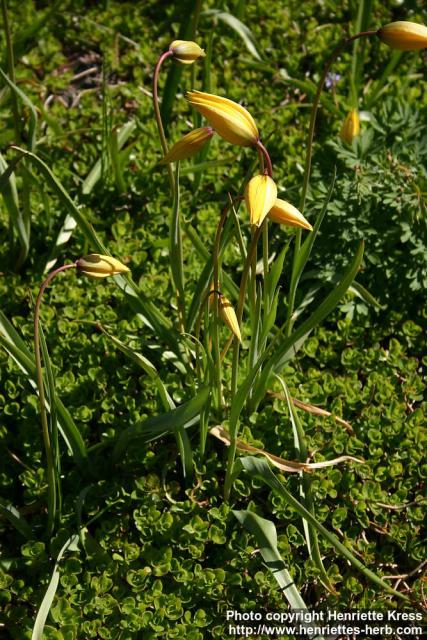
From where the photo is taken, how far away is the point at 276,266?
1854mm

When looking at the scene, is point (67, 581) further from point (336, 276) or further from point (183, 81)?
point (183, 81)

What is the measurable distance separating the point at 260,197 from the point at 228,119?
0.18 meters

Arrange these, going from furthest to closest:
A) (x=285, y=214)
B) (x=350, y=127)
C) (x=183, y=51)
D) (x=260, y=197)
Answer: (x=350, y=127) < (x=183, y=51) < (x=285, y=214) < (x=260, y=197)

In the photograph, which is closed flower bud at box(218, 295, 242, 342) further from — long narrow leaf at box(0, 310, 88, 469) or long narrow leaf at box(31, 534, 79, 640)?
long narrow leaf at box(31, 534, 79, 640)

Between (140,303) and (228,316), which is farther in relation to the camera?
(140,303)

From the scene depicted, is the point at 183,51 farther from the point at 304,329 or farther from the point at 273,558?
the point at 273,558

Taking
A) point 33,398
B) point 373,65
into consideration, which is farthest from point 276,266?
point 373,65

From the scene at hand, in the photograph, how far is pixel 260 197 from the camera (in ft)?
4.38

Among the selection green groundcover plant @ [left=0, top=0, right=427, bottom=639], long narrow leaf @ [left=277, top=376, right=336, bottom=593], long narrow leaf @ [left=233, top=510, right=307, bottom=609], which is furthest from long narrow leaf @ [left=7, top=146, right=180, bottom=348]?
long narrow leaf @ [left=233, top=510, right=307, bottom=609]

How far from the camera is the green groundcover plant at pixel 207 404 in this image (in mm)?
1796

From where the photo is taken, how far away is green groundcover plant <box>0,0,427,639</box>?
180 cm

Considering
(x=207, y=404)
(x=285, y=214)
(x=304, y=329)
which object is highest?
(x=285, y=214)

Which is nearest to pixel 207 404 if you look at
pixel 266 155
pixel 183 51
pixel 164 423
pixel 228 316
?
pixel 164 423

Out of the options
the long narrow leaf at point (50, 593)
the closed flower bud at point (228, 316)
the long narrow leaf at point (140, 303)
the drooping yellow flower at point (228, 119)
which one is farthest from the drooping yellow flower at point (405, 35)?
the long narrow leaf at point (50, 593)
